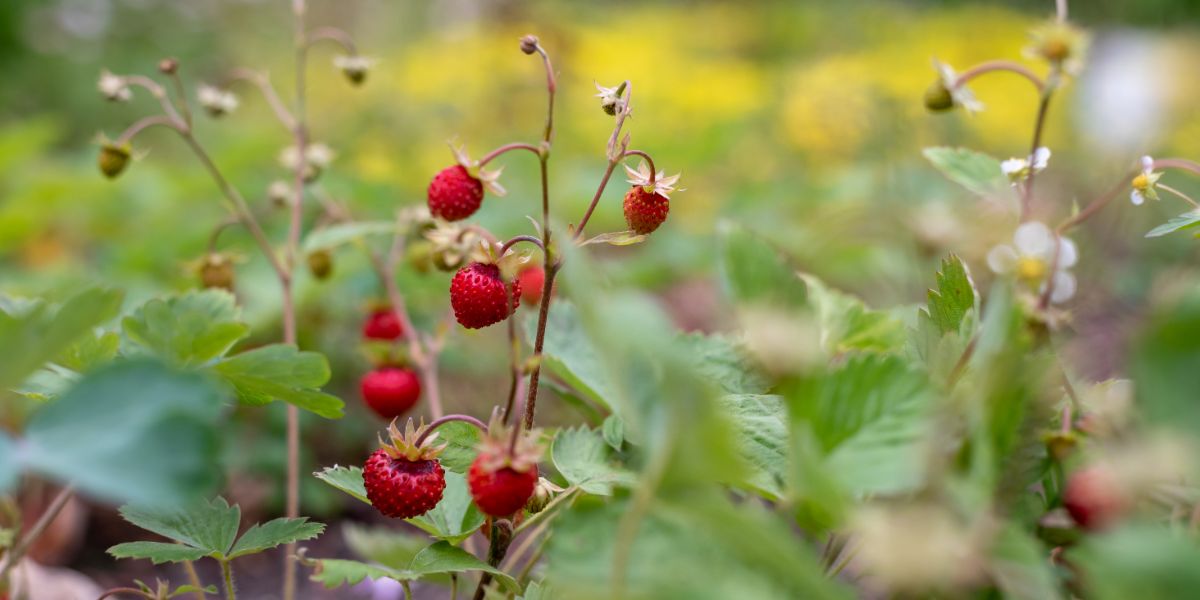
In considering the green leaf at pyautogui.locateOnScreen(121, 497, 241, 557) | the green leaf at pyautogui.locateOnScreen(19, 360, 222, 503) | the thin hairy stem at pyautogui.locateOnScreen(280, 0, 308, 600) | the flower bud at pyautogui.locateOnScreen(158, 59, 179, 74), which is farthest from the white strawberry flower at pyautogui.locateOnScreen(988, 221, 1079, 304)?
the flower bud at pyautogui.locateOnScreen(158, 59, 179, 74)

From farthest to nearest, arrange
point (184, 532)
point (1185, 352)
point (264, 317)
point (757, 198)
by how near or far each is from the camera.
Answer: point (757, 198)
point (264, 317)
point (184, 532)
point (1185, 352)

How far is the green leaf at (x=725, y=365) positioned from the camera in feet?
2.21

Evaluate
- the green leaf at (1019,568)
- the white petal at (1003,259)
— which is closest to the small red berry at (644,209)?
the white petal at (1003,259)

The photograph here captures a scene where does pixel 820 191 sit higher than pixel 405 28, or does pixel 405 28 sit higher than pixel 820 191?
pixel 405 28

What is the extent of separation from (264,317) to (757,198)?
4.01ft

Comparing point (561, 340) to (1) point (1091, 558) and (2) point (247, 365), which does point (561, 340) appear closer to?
(2) point (247, 365)

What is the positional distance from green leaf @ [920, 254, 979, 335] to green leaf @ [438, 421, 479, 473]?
317 millimetres

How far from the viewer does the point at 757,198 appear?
88.4 inches

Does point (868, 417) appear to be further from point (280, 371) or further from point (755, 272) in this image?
point (280, 371)

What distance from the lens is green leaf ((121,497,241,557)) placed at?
2.20ft

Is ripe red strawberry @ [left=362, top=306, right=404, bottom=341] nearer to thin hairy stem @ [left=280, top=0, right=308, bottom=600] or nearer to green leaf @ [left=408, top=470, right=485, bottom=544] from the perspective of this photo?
thin hairy stem @ [left=280, top=0, right=308, bottom=600]

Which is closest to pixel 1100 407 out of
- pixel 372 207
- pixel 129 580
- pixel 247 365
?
pixel 247 365

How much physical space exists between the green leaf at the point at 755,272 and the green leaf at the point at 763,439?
0.07 metres

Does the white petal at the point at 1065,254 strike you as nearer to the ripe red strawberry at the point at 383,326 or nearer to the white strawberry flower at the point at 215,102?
the ripe red strawberry at the point at 383,326
